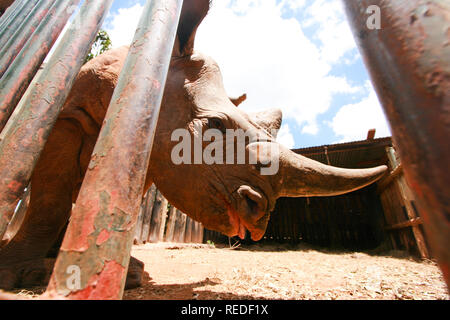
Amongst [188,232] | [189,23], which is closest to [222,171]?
[189,23]

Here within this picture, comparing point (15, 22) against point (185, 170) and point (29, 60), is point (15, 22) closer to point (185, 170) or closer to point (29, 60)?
point (29, 60)

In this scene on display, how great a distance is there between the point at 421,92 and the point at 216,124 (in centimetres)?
193

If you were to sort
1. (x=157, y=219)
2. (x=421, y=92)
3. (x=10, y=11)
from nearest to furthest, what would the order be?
1. (x=421, y=92)
2. (x=10, y=11)
3. (x=157, y=219)

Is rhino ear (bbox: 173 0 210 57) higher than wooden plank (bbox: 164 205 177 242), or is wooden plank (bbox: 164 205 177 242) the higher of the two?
rhino ear (bbox: 173 0 210 57)

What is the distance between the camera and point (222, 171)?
2.16 m

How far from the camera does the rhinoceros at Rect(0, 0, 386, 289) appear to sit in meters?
2.06

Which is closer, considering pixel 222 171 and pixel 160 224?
pixel 222 171

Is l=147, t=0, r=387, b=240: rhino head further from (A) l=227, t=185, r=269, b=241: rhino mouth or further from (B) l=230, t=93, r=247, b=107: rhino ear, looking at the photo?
(B) l=230, t=93, r=247, b=107: rhino ear

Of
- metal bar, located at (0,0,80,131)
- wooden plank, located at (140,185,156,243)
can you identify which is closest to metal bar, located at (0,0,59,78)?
metal bar, located at (0,0,80,131)

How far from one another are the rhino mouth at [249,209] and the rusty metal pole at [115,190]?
1.24 meters

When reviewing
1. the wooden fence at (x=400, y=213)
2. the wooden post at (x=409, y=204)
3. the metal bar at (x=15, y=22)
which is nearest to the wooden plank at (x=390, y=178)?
the wooden fence at (x=400, y=213)

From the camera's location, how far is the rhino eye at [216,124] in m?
2.27

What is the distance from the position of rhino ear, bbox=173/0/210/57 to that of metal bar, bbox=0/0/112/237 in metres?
0.83
